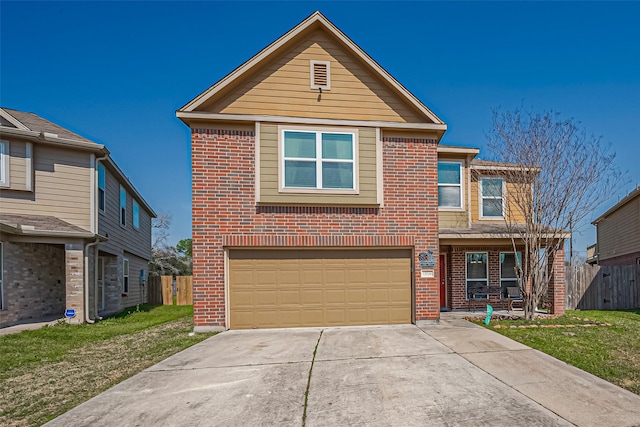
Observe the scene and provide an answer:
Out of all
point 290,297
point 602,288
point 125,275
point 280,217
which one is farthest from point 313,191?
point 602,288

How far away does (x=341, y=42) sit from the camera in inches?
410

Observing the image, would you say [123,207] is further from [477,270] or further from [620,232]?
[620,232]

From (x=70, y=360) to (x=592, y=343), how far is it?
10.5m

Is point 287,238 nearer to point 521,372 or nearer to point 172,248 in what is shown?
point 521,372

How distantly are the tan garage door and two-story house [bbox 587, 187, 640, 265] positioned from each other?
46.5 ft

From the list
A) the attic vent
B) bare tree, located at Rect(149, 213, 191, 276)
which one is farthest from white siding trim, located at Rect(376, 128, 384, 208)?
bare tree, located at Rect(149, 213, 191, 276)

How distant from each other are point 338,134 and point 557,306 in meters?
8.90

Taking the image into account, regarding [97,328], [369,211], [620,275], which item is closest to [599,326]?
[369,211]

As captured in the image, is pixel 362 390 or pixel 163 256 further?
pixel 163 256

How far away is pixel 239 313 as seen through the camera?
9.80 meters

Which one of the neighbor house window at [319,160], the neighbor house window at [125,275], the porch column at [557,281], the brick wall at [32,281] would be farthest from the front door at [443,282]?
the neighbor house window at [125,275]

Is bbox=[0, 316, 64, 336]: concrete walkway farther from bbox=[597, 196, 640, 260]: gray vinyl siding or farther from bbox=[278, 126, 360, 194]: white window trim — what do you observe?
bbox=[597, 196, 640, 260]: gray vinyl siding

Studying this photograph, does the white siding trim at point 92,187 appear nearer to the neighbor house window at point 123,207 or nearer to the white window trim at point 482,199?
the neighbor house window at point 123,207

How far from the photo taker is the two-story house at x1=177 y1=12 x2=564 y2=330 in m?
9.77
